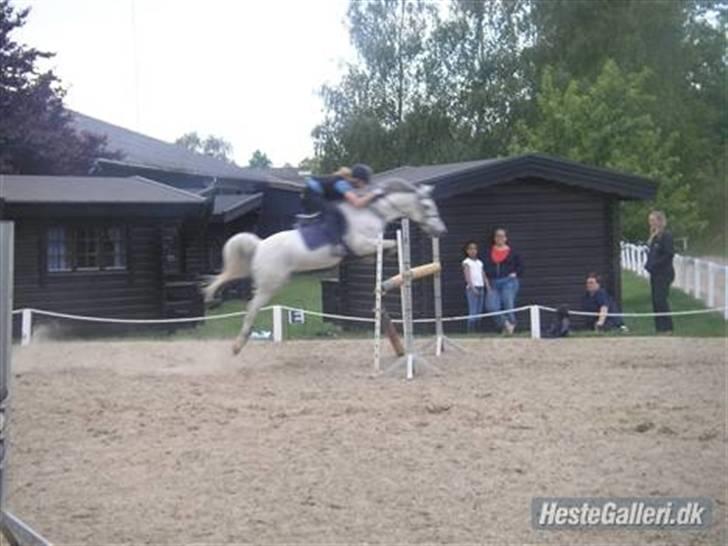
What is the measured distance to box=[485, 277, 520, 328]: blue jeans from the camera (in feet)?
32.3

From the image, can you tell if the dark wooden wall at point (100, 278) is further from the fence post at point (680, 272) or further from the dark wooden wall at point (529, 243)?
the fence post at point (680, 272)

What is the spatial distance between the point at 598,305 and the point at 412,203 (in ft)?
19.5

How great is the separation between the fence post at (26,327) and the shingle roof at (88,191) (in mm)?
2608

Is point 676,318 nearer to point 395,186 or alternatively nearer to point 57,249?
point 395,186

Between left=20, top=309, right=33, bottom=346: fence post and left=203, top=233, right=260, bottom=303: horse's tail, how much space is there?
3.27 meters

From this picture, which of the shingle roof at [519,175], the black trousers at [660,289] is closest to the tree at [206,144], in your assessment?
the shingle roof at [519,175]

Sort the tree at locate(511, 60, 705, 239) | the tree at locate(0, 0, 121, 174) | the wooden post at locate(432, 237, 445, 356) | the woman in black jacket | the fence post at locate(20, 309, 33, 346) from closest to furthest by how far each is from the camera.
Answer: the tree at locate(0, 0, 121, 174), the wooden post at locate(432, 237, 445, 356), the fence post at locate(20, 309, 33, 346), the woman in black jacket, the tree at locate(511, 60, 705, 239)

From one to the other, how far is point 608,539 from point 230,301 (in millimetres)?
10648

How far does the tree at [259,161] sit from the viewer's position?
680cm

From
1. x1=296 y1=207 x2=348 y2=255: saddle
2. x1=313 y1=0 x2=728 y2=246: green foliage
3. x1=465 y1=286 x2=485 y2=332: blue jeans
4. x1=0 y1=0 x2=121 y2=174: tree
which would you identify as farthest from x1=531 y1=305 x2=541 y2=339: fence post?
x1=0 y1=0 x2=121 y2=174: tree

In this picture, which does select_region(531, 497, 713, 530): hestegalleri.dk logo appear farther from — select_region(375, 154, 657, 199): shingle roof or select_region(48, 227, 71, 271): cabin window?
select_region(48, 227, 71, 271): cabin window

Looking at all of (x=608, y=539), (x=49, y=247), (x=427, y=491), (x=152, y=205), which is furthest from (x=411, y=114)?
(x=608, y=539)

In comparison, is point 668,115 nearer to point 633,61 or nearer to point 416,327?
point 633,61

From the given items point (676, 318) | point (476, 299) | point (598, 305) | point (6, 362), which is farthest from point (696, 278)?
point (6, 362)
